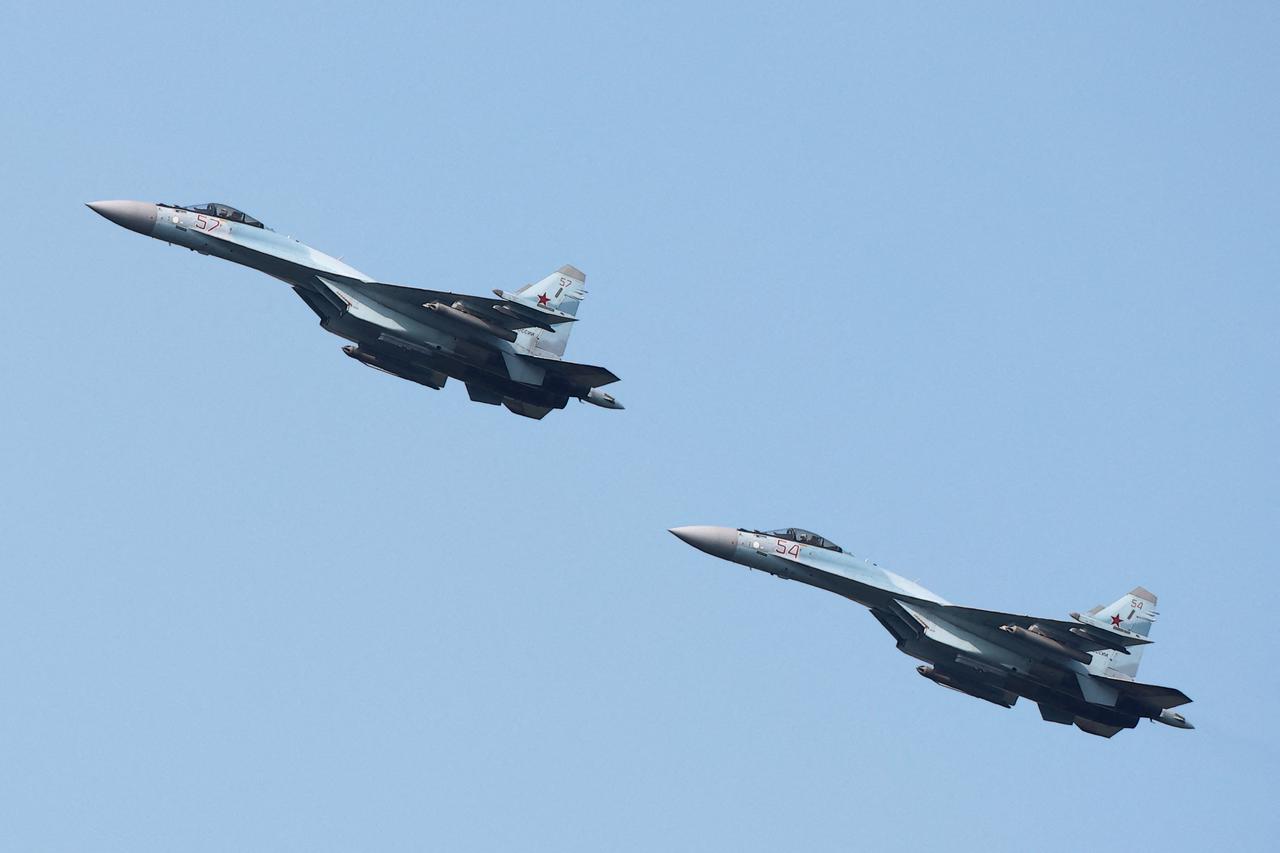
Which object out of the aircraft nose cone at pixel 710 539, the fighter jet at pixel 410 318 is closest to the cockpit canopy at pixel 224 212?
the fighter jet at pixel 410 318

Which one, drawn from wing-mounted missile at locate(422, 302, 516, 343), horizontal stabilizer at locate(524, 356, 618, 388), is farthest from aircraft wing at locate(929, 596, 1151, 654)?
wing-mounted missile at locate(422, 302, 516, 343)

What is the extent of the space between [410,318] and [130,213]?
8.97 m

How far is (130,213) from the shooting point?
77750 mm

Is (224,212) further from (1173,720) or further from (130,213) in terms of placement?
(1173,720)

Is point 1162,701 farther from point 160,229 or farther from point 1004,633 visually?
point 160,229

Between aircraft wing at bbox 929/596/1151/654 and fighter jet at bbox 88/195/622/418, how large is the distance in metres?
12.7

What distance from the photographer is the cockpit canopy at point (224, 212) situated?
259 ft

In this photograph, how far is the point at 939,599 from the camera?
80.8 m

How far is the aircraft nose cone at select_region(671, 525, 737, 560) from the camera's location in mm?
79500

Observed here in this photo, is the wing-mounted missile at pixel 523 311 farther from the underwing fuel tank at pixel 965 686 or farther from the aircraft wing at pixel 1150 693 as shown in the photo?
the aircraft wing at pixel 1150 693

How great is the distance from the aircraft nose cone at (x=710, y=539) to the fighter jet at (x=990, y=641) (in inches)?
1.2

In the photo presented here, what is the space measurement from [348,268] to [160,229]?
5.82 m

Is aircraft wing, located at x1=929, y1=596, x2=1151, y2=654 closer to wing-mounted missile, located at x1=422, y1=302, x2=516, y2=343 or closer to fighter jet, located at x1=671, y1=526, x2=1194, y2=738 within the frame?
fighter jet, located at x1=671, y1=526, x2=1194, y2=738

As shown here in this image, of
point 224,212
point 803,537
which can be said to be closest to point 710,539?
point 803,537
